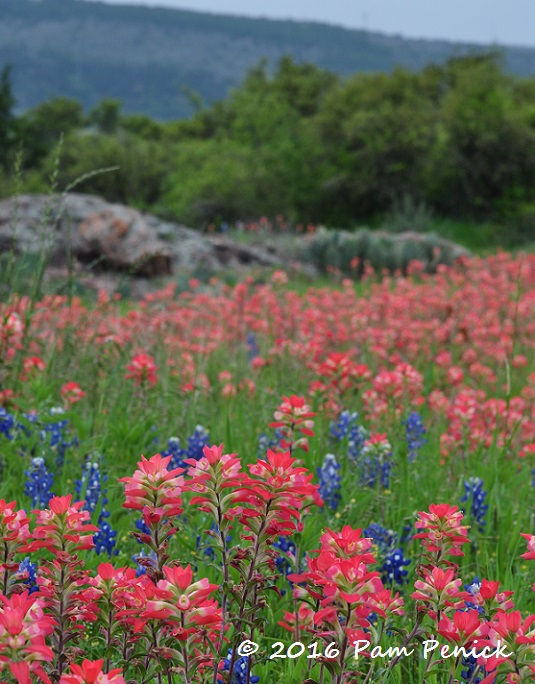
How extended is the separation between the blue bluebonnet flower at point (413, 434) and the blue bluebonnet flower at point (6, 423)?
1.67 m

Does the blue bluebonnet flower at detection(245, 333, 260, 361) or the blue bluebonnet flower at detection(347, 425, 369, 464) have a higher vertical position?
the blue bluebonnet flower at detection(347, 425, 369, 464)

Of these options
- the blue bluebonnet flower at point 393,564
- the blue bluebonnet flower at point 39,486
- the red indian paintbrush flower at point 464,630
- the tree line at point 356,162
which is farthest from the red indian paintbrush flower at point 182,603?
the tree line at point 356,162

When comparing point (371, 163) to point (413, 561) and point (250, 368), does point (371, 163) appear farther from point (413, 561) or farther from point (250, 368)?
point (413, 561)

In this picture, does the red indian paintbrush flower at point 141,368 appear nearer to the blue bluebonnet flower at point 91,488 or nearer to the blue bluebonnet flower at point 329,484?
the blue bluebonnet flower at point 91,488

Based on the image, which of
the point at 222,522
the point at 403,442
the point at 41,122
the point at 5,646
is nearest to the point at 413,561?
the point at 403,442

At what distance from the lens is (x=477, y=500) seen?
2.78 m

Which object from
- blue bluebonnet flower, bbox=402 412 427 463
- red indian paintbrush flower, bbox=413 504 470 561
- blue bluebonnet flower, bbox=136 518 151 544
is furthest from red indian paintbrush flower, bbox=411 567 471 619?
blue bluebonnet flower, bbox=402 412 427 463

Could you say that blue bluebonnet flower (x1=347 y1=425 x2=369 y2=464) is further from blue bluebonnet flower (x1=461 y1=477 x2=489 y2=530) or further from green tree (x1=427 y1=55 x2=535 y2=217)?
green tree (x1=427 y1=55 x2=535 y2=217)

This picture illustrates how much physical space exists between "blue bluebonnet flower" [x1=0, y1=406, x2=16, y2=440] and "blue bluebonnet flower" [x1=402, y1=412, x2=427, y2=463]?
167cm

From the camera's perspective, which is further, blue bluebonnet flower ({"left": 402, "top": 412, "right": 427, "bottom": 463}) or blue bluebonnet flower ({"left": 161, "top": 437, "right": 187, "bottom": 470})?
blue bluebonnet flower ({"left": 402, "top": 412, "right": 427, "bottom": 463})

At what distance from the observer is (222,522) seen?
56.3 inches

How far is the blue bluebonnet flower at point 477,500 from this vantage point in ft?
9.10

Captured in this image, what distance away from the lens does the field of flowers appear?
129cm

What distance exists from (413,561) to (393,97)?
90.0ft
